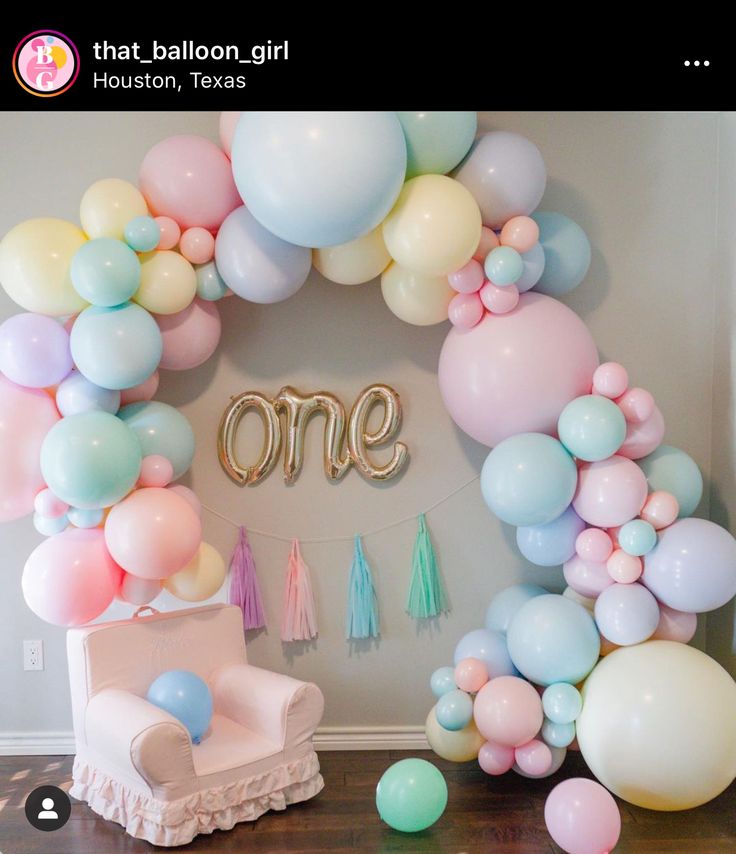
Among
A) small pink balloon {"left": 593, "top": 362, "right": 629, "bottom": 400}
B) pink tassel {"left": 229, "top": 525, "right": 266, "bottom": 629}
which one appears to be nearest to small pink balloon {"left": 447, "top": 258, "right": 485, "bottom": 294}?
small pink balloon {"left": 593, "top": 362, "right": 629, "bottom": 400}

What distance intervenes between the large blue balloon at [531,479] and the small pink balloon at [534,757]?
64 centimetres

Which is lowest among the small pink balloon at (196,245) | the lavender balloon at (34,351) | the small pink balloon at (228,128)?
the lavender balloon at (34,351)

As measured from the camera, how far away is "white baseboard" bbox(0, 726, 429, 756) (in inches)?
122

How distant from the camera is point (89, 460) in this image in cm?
239

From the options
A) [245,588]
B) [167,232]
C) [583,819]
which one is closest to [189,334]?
[167,232]

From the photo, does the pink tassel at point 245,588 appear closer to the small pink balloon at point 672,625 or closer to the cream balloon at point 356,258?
the cream balloon at point 356,258

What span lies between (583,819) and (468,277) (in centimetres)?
144

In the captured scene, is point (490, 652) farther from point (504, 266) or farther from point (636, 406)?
point (504, 266)

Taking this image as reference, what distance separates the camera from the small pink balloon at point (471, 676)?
264 centimetres

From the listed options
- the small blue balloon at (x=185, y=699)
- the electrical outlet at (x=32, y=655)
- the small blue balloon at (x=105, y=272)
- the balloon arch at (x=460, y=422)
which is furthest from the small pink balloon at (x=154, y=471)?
the electrical outlet at (x=32, y=655)

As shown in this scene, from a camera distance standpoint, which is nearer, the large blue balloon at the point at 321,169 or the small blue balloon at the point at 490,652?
the large blue balloon at the point at 321,169
